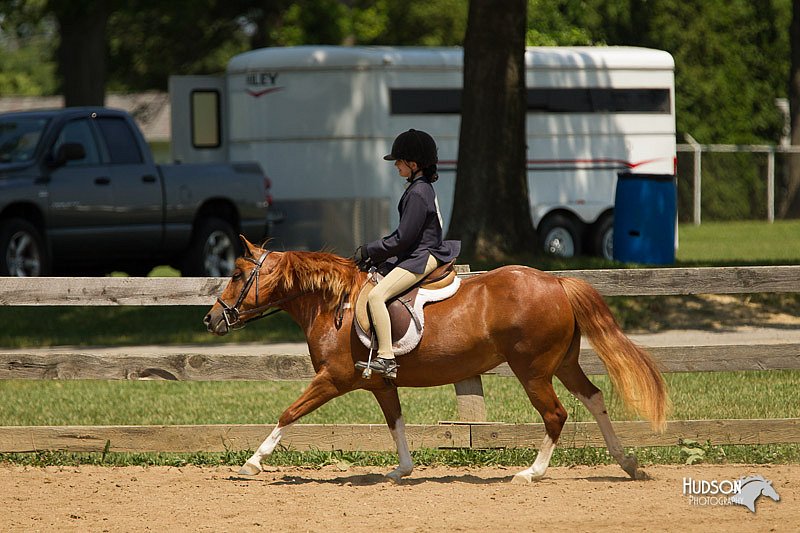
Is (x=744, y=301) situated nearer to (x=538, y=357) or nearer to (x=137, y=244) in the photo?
(x=137, y=244)

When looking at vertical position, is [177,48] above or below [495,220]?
above

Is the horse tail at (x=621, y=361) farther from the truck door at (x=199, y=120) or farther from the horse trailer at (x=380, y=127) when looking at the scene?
the truck door at (x=199, y=120)

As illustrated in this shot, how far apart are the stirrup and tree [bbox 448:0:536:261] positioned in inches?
385

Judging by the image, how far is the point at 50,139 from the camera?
16.3 m

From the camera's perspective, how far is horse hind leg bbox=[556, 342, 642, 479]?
26.2 feet

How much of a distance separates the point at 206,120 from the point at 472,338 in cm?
1522

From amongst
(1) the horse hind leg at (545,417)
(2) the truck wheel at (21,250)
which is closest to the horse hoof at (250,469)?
(1) the horse hind leg at (545,417)

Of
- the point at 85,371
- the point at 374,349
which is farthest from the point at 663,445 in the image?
the point at 85,371

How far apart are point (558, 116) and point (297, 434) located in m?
15.1

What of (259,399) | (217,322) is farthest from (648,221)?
(217,322)

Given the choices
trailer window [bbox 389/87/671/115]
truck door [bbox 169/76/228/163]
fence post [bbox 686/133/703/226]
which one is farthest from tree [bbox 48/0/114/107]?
fence post [bbox 686/133/703/226]

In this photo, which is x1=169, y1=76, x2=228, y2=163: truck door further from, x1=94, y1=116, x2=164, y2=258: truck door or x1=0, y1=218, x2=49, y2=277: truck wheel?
x1=0, y1=218, x2=49, y2=277: truck wheel

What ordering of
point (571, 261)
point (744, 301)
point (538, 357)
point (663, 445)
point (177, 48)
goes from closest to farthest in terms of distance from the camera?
point (538, 357) < point (663, 445) < point (744, 301) < point (571, 261) < point (177, 48)

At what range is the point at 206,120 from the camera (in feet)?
73.3
